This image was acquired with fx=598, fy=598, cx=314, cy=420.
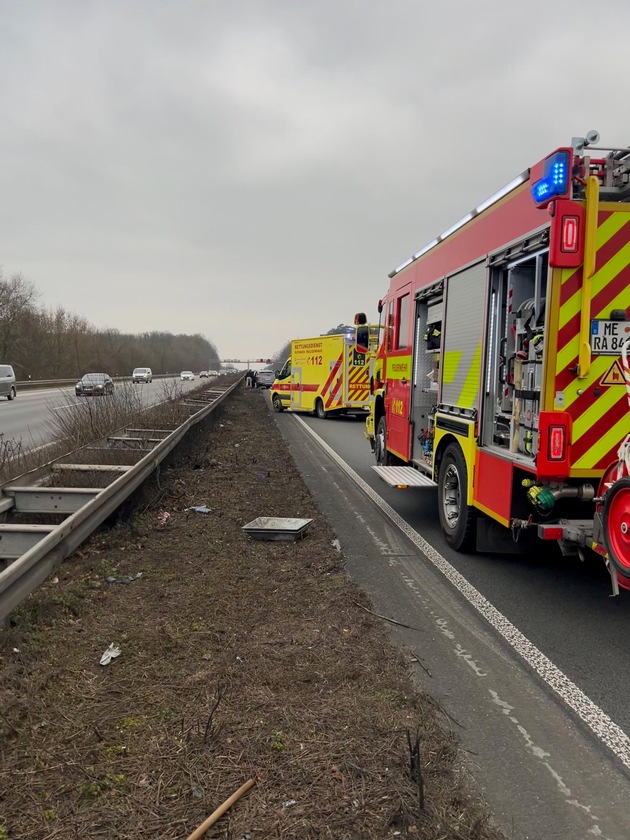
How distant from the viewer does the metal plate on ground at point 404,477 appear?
22.5 ft

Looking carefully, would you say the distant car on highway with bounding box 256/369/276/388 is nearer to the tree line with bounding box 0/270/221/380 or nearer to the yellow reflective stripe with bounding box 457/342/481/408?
the tree line with bounding box 0/270/221/380

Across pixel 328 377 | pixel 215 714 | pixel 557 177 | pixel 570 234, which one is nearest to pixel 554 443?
pixel 570 234

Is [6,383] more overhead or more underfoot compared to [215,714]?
more overhead

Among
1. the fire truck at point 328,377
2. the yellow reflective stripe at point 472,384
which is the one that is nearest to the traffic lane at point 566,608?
the yellow reflective stripe at point 472,384

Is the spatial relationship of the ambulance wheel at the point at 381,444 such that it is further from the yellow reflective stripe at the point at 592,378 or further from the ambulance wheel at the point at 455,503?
the yellow reflective stripe at the point at 592,378

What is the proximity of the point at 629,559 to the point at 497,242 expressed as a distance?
9.27 feet

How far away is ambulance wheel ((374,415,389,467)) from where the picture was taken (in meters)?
9.52

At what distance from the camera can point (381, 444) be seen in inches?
388

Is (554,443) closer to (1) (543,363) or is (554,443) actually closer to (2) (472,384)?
(1) (543,363)

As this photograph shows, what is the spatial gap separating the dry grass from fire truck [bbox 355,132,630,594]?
1534 millimetres

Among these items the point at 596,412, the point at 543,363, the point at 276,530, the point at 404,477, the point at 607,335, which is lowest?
the point at 276,530

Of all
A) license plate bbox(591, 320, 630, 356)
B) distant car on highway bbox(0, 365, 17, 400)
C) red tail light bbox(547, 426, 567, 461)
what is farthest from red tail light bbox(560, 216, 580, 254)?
distant car on highway bbox(0, 365, 17, 400)

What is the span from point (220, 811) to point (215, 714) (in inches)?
26.7

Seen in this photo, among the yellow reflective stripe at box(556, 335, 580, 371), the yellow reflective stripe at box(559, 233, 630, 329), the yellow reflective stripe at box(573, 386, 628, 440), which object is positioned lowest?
the yellow reflective stripe at box(573, 386, 628, 440)
